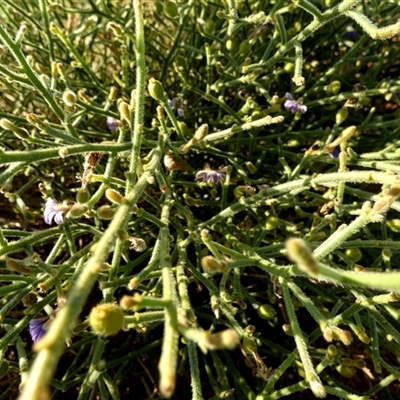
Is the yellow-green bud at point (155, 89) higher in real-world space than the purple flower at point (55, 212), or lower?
higher

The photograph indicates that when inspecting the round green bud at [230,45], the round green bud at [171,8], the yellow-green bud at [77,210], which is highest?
the round green bud at [171,8]

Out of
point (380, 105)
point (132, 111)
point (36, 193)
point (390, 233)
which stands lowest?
point (390, 233)

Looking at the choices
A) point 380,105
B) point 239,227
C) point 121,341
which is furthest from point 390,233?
point 121,341

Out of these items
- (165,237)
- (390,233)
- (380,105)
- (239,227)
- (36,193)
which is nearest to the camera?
(165,237)

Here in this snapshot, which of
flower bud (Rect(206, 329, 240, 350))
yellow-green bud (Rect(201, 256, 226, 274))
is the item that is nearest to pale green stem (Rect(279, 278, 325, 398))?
yellow-green bud (Rect(201, 256, 226, 274))

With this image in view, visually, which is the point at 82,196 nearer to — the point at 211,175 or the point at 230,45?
the point at 211,175

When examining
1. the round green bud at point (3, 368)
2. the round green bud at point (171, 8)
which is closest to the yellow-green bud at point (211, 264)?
the round green bud at point (3, 368)

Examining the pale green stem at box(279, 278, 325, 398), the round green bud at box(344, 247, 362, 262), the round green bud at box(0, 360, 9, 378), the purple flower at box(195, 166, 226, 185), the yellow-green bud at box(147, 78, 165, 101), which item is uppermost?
the yellow-green bud at box(147, 78, 165, 101)

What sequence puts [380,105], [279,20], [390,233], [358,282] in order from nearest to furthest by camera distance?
[358,282] < [279,20] < [390,233] < [380,105]

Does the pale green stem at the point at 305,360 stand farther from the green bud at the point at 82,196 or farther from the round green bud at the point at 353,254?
the green bud at the point at 82,196

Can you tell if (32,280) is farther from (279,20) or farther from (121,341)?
(279,20)

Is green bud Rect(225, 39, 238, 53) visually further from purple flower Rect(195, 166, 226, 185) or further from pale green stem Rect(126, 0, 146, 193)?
pale green stem Rect(126, 0, 146, 193)
